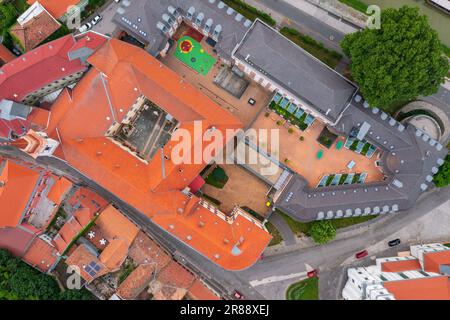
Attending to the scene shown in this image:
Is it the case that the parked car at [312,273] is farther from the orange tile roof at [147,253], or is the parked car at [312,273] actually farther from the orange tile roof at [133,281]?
the orange tile roof at [133,281]

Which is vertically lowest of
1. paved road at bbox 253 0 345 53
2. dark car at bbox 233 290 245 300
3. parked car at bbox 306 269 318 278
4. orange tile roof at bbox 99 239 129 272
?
orange tile roof at bbox 99 239 129 272

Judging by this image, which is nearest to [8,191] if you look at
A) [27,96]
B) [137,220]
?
[27,96]

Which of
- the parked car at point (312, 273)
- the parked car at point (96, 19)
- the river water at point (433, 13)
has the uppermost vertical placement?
the river water at point (433, 13)

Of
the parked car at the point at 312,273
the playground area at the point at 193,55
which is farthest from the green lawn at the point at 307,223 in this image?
the playground area at the point at 193,55

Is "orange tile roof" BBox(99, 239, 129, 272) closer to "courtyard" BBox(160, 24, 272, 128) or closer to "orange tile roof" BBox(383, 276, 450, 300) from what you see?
"courtyard" BBox(160, 24, 272, 128)

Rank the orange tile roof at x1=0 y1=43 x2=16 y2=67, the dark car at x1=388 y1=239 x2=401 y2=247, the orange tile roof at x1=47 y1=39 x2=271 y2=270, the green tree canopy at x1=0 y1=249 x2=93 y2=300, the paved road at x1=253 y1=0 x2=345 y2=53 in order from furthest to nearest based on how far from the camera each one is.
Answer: the dark car at x1=388 y1=239 x2=401 y2=247
the paved road at x1=253 y1=0 x2=345 y2=53
the orange tile roof at x1=0 y1=43 x2=16 y2=67
the green tree canopy at x1=0 y1=249 x2=93 y2=300
the orange tile roof at x1=47 y1=39 x2=271 y2=270

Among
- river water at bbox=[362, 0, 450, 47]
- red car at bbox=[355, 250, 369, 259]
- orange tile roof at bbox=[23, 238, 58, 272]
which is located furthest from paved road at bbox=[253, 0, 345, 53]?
orange tile roof at bbox=[23, 238, 58, 272]
